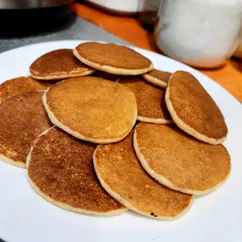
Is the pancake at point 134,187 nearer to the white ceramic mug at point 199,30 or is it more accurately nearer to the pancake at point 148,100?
the pancake at point 148,100

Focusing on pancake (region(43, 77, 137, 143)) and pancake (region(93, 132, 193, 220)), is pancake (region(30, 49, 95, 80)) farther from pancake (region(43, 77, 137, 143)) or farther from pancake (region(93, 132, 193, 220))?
pancake (region(93, 132, 193, 220))

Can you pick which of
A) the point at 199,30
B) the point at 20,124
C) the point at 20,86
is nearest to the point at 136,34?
the point at 199,30

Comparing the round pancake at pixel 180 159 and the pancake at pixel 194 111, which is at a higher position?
the pancake at pixel 194 111

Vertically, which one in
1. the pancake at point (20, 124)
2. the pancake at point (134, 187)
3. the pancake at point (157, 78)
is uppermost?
the pancake at point (157, 78)

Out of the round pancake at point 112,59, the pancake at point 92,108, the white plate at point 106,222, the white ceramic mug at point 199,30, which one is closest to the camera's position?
the white plate at point 106,222

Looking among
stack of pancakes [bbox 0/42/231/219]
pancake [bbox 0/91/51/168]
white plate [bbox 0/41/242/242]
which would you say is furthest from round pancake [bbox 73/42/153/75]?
white plate [bbox 0/41/242/242]

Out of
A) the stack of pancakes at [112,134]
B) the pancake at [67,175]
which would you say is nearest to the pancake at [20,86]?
the stack of pancakes at [112,134]

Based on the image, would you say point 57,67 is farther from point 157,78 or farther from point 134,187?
point 134,187
